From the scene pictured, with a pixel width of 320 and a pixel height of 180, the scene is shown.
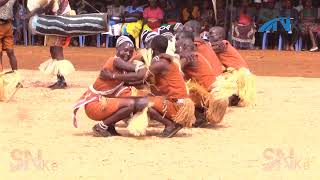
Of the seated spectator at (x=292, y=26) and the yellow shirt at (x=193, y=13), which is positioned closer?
the seated spectator at (x=292, y=26)

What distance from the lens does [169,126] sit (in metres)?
7.65

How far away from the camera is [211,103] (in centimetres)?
821

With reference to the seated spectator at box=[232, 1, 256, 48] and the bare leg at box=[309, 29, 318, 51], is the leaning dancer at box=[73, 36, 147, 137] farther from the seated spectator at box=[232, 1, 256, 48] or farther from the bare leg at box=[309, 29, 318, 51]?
the bare leg at box=[309, 29, 318, 51]

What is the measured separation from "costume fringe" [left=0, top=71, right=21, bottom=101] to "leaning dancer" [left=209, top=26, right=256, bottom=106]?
107 inches

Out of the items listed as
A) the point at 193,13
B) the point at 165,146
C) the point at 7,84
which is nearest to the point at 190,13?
the point at 193,13

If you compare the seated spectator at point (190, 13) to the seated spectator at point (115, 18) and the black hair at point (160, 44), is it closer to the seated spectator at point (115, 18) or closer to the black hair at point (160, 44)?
the seated spectator at point (115, 18)

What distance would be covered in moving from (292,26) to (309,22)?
392 mm

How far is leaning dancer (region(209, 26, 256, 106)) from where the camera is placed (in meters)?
9.62

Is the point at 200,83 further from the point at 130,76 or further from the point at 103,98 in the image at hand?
the point at 103,98

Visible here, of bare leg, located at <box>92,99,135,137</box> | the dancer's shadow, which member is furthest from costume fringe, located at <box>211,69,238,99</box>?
bare leg, located at <box>92,99,135,137</box>

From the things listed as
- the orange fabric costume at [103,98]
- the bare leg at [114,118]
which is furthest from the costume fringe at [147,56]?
the bare leg at [114,118]

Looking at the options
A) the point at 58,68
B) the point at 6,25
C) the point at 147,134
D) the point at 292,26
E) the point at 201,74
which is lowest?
the point at 147,134

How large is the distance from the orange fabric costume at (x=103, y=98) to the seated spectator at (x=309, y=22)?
390 inches

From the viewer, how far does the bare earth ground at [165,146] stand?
6031 millimetres
